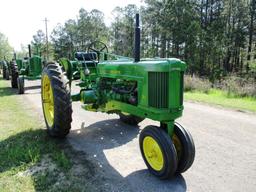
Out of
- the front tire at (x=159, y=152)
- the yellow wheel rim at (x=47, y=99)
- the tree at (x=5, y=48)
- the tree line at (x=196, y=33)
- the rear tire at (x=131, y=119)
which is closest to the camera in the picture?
the front tire at (x=159, y=152)

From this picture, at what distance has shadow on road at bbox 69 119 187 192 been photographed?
3.14 m

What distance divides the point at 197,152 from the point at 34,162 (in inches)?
94.1

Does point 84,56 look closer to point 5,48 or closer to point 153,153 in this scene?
point 153,153

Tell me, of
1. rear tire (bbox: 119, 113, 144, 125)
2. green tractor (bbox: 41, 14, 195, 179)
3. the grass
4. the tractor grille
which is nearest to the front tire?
green tractor (bbox: 41, 14, 195, 179)

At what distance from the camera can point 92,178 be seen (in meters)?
3.29

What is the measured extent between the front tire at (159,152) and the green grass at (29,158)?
1.05 metres

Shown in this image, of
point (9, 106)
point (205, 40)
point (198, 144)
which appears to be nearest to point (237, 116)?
point (198, 144)

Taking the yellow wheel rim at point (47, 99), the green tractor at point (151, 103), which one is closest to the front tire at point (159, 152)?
the green tractor at point (151, 103)

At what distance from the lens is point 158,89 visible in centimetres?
333

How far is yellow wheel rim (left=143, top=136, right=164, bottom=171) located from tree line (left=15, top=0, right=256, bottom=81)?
801 inches

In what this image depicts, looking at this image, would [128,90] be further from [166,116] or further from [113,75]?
[166,116]

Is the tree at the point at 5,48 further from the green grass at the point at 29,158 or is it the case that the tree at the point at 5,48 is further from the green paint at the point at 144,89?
the green paint at the point at 144,89

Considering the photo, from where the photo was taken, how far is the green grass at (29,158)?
10.5ft

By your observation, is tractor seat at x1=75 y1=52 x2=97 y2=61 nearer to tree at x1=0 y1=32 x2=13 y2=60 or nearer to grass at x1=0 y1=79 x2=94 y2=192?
grass at x1=0 y1=79 x2=94 y2=192
